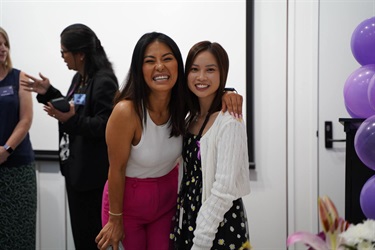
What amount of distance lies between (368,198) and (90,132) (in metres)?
1.38

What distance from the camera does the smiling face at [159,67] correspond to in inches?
64.6

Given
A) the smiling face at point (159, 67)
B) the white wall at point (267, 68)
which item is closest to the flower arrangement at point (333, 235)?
the smiling face at point (159, 67)

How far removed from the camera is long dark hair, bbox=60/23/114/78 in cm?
232

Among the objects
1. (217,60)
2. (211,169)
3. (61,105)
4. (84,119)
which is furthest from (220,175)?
(61,105)

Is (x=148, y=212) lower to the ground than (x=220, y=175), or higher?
lower

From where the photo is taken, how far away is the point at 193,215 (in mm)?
1626

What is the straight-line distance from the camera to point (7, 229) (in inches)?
102

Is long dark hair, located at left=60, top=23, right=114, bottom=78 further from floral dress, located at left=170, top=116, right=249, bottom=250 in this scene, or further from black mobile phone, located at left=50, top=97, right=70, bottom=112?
floral dress, located at left=170, top=116, right=249, bottom=250

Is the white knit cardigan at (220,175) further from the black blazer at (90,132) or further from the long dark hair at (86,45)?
the long dark hair at (86,45)

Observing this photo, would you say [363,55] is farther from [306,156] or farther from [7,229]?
[7,229]

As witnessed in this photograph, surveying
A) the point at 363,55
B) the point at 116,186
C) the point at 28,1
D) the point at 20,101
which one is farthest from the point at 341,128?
the point at 28,1

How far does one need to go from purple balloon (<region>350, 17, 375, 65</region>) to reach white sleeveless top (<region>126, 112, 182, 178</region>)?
35.4 inches

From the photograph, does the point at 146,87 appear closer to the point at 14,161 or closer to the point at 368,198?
the point at 368,198

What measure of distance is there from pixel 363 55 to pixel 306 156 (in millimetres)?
1106
